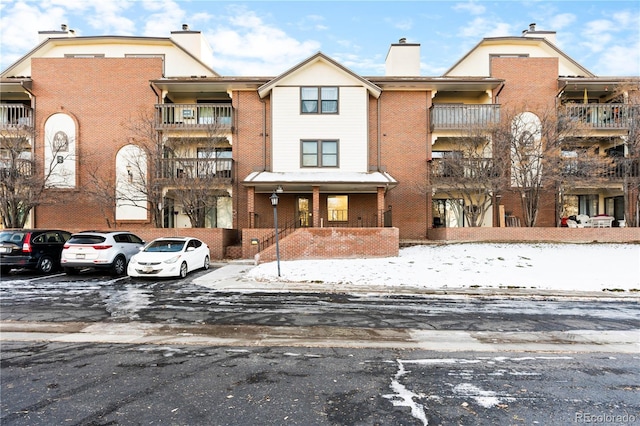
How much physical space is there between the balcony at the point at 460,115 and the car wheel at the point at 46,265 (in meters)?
20.6

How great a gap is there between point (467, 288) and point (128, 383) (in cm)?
1021

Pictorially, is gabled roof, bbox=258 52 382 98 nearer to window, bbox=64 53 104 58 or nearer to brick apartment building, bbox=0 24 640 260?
brick apartment building, bbox=0 24 640 260

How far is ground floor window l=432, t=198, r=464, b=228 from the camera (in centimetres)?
2423

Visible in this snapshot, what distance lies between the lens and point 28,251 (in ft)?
45.4

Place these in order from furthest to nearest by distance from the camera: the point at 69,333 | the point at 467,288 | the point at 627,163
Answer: the point at 627,163, the point at 467,288, the point at 69,333

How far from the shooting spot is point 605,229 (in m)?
19.6

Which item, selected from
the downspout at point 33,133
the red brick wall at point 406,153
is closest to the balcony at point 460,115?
the red brick wall at point 406,153

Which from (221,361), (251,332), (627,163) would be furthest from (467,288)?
(627,163)

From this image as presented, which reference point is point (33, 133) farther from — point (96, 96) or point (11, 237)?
point (11, 237)

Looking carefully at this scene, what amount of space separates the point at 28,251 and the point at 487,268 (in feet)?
57.5

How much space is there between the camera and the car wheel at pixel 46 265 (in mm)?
14224

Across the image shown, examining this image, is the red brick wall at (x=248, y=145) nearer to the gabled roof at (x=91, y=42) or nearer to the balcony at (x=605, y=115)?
the gabled roof at (x=91, y=42)

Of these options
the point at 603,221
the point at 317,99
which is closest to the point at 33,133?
the point at 317,99

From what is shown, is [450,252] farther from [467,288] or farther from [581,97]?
[581,97]
